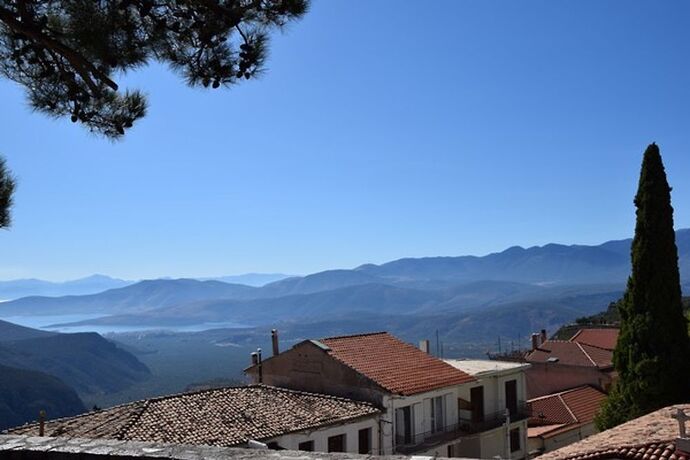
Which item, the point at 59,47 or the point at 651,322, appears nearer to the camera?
the point at 59,47

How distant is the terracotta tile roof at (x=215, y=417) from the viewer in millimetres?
23141

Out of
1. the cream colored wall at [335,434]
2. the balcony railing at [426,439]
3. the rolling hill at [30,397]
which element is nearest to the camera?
the cream colored wall at [335,434]

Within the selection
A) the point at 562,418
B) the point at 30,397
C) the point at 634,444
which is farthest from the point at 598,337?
the point at 30,397

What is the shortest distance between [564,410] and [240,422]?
72.6ft

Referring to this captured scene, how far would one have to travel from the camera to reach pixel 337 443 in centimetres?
2630

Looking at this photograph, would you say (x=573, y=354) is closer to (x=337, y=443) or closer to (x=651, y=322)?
(x=651, y=322)

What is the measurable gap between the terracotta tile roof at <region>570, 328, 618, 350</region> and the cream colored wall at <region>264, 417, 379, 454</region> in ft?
95.4

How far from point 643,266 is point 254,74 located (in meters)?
20.4

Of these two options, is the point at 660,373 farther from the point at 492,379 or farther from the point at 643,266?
the point at 492,379

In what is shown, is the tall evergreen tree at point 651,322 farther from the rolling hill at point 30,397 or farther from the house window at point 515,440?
the rolling hill at point 30,397

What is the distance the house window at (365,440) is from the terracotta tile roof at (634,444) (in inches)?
432

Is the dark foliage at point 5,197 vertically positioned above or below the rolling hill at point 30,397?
above

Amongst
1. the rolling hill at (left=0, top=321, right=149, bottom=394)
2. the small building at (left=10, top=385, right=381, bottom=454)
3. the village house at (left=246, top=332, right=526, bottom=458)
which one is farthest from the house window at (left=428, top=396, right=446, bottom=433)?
the rolling hill at (left=0, top=321, right=149, bottom=394)

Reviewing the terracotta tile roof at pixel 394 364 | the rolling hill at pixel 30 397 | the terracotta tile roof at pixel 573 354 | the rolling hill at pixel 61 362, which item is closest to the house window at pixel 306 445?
the terracotta tile roof at pixel 394 364
